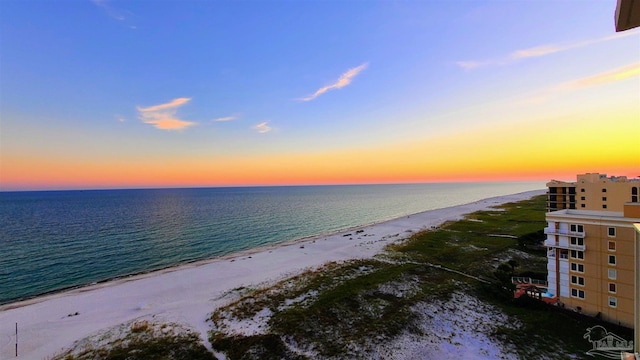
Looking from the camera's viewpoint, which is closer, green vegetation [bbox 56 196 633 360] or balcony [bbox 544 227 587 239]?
green vegetation [bbox 56 196 633 360]

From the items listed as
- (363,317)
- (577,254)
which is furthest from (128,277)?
(577,254)

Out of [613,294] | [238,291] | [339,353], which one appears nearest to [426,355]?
[339,353]

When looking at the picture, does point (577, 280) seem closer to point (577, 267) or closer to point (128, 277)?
point (577, 267)

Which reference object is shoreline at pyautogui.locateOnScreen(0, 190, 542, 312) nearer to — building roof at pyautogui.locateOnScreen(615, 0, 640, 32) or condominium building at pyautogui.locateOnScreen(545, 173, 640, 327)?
condominium building at pyautogui.locateOnScreen(545, 173, 640, 327)

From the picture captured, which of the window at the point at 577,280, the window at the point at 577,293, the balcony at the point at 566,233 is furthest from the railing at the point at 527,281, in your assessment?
the balcony at the point at 566,233

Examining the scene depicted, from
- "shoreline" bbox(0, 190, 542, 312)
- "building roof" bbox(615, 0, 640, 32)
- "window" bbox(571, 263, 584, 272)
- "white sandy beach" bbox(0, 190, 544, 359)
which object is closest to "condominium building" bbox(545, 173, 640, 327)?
"window" bbox(571, 263, 584, 272)

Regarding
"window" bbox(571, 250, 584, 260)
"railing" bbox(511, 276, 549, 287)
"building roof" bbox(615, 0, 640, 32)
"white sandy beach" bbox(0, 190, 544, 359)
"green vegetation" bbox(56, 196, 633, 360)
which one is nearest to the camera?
"building roof" bbox(615, 0, 640, 32)
